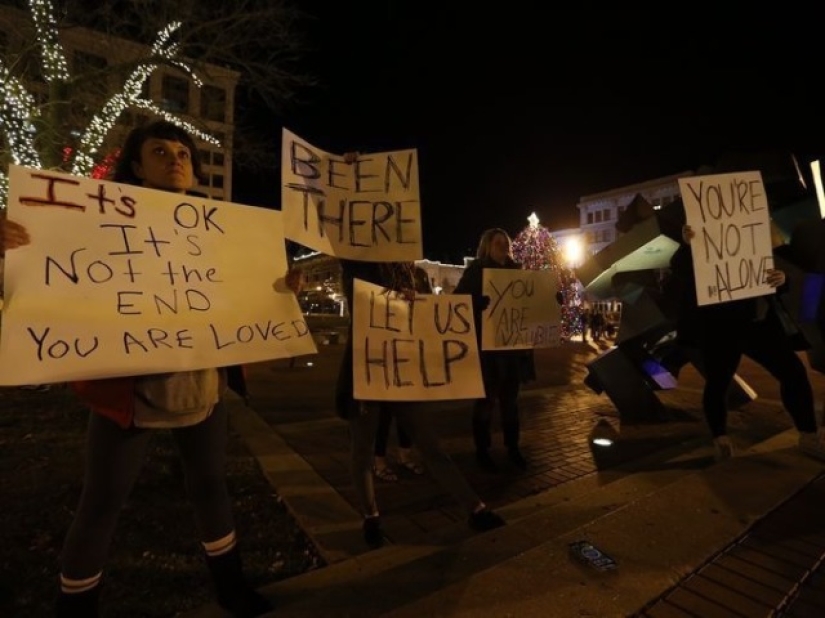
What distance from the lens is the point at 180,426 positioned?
74.9 inches

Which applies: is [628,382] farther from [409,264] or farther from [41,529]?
[41,529]

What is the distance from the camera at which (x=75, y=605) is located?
5.65 feet

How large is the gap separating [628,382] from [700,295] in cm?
230

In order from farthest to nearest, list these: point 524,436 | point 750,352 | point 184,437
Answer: point 524,436
point 750,352
point 184,437

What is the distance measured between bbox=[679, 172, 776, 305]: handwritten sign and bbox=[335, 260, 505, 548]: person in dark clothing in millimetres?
2124

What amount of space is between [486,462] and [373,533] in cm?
154

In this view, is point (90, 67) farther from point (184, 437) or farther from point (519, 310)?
point (184, 437)

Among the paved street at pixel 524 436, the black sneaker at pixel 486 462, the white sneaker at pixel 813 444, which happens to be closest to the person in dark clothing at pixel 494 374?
the black sneaker at pixel 486 462

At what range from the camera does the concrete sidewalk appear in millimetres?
2062

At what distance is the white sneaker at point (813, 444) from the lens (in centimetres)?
369

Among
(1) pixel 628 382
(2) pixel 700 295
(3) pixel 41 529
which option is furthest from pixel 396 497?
(1) pixel 628 382

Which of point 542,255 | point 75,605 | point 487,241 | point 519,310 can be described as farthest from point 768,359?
point 542,255

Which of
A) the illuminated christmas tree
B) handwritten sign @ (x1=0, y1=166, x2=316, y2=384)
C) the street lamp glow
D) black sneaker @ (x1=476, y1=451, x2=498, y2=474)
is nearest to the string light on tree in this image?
handwritten sign @ (x1=0, y1=166, x2=316, y2=384)

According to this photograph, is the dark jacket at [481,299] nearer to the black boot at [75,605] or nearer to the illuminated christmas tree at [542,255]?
the black boot at [75,605]
